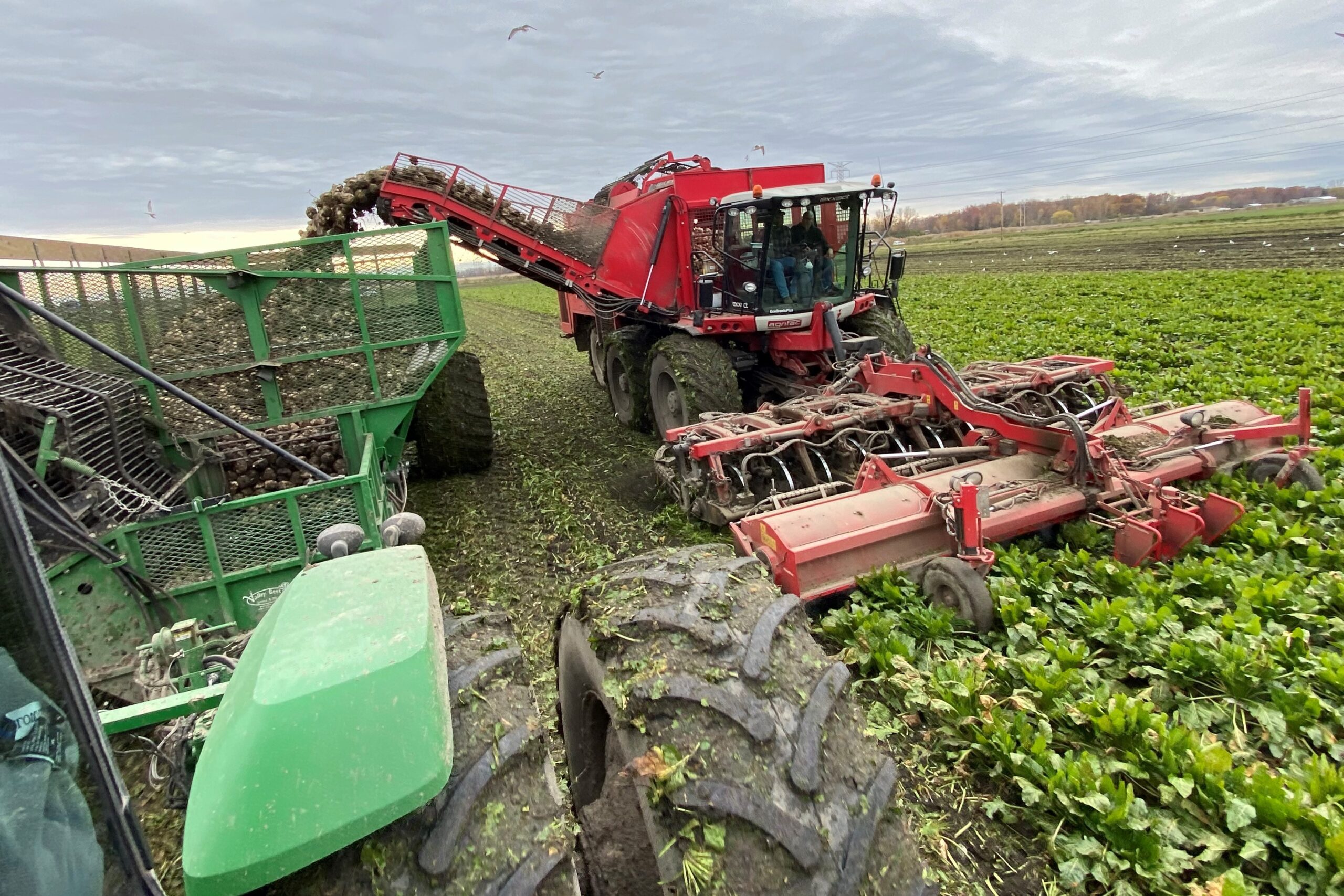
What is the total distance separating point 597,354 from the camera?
11.5m

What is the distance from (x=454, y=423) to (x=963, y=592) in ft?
17.0

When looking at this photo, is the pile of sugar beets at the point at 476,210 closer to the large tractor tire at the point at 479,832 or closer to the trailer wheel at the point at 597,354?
the trailer wheel at the point at 597,354

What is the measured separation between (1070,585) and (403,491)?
470 cm

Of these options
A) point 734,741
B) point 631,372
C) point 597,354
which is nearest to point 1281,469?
point 734,741

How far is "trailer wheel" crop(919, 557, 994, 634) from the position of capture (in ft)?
12.2

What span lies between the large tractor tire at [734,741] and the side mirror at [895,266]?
6592mm

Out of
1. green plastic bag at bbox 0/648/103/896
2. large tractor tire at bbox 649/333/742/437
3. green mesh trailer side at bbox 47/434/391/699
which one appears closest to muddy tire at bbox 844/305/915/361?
large tractor tire at bbox 649/333/742/437

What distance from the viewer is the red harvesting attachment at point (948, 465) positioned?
4051mm

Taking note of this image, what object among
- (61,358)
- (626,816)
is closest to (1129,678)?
(626,816)

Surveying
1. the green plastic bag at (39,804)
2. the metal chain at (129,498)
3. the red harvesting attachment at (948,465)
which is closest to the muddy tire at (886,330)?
the red harvesting attachment at (948,465)

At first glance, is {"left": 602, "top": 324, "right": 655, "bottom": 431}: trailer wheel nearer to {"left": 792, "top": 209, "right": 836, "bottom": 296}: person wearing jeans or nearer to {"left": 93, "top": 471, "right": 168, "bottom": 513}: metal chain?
{"left": 792, "top": 209, "right": 836, "bottom": 296}: person wearing jeans

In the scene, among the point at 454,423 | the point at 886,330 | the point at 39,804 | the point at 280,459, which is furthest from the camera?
the point at 886,330

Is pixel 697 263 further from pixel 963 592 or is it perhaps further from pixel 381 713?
pixel 381 713

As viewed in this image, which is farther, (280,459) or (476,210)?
(476,210)
